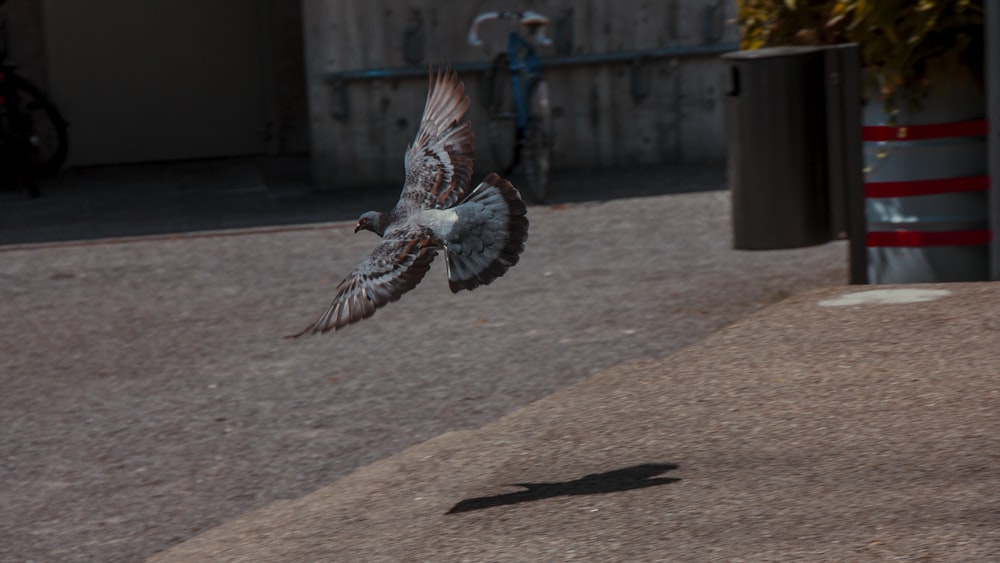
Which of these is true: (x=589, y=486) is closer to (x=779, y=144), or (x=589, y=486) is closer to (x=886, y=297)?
(x=886, y=297)

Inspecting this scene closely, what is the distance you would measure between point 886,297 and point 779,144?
96 centimetres

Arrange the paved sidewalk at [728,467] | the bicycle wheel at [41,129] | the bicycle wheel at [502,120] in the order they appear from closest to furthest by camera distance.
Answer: the paved sidewalk at [728,467] < the bicycle wheel at [502,120] < the bicycle wheel at [41,129]

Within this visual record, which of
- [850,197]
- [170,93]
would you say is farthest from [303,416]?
[170,93]

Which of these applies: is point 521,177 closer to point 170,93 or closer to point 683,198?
point 683,198

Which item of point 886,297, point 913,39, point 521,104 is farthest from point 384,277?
point 521,104

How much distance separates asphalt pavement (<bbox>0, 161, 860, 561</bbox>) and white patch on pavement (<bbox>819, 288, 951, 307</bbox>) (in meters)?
0.58

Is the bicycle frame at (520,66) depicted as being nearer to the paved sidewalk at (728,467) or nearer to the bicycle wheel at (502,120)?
the bicycle wheel at (502,120)

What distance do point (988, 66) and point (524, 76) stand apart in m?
6.37

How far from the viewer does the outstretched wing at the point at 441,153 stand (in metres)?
4.57

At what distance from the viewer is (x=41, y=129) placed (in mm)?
16109

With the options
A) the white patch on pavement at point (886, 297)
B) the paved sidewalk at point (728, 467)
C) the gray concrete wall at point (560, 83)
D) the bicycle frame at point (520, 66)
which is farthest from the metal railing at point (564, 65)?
the paved sidewalk at point (728, 467)

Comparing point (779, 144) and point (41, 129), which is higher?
point (41, 129)

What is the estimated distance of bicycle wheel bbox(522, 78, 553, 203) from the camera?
12.4 metres

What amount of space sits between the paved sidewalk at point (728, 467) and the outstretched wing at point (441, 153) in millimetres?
1115
